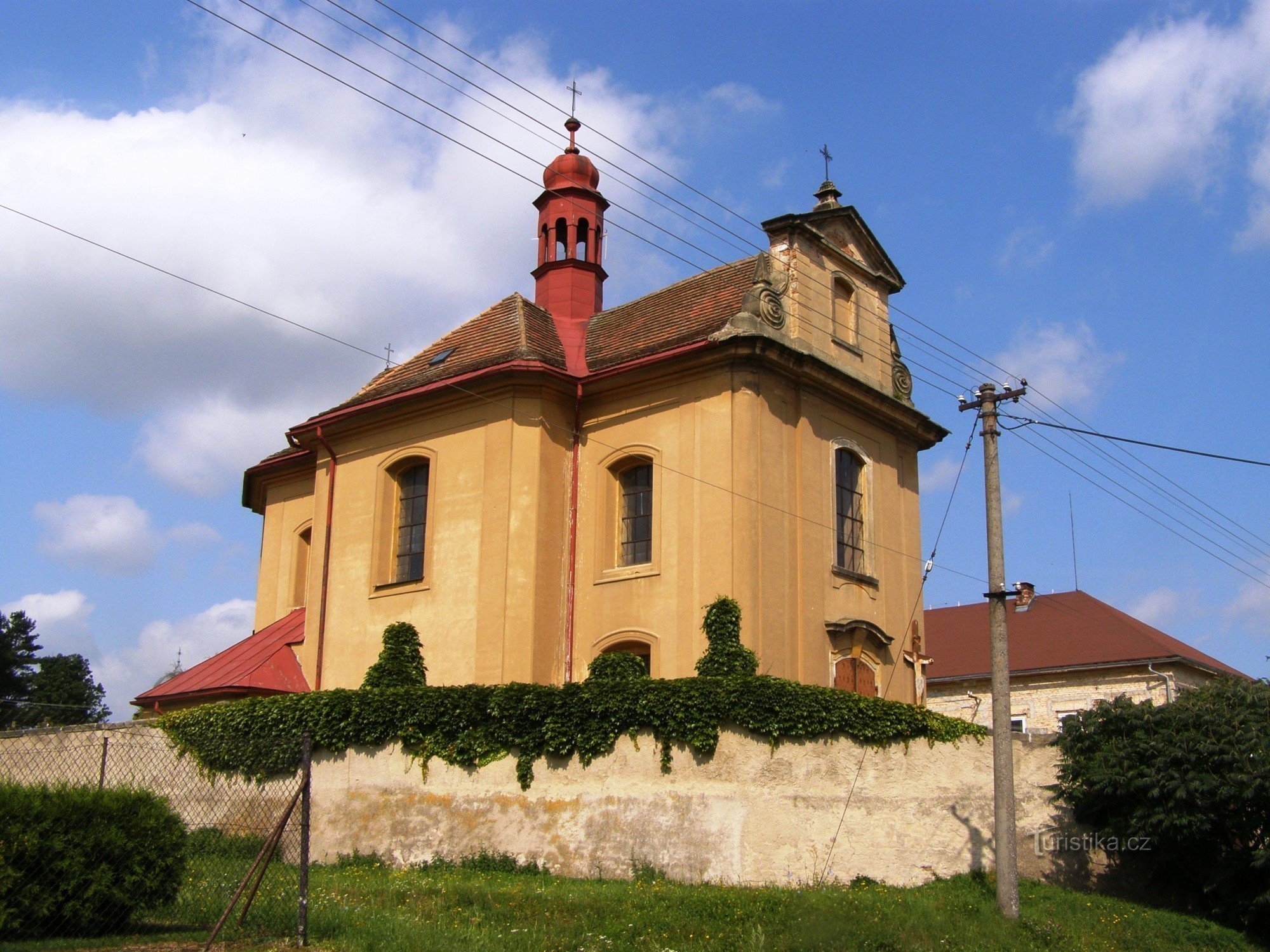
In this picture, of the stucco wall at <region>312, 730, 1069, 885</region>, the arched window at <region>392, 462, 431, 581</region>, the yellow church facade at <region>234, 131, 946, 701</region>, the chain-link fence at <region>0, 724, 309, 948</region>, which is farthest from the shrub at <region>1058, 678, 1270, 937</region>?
the arched window at <region>392, 462, 431, 581</region>

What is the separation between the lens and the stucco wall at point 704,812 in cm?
1602

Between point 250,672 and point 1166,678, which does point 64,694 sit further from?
point 1166,678

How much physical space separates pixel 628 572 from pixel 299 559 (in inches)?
395

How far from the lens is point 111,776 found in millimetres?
19344

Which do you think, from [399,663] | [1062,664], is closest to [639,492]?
[399,663]

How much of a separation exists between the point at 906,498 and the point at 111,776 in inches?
576

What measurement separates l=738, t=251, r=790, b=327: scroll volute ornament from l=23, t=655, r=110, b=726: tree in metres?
40.5

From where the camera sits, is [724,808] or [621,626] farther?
[621,626]

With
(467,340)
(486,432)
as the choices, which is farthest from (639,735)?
(467,340)

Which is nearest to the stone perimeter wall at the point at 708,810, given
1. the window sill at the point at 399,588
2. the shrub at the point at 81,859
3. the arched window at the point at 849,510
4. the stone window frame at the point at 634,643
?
the stone window frame at the point at 634,643

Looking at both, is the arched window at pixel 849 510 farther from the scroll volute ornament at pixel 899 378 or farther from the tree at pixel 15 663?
the tree at pixel 15 663

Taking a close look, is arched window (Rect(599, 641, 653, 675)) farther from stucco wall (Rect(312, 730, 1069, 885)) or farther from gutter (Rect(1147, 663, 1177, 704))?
gutter (Rect(1147, 663, 1177, 704))

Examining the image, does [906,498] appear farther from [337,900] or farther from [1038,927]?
[337,900]

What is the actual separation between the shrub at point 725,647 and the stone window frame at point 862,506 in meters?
2.96
